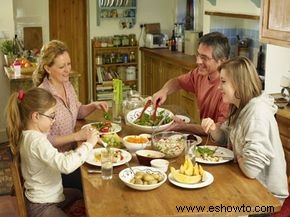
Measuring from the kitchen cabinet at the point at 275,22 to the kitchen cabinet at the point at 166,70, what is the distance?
1444 mm

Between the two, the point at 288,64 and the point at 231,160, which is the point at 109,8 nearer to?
the point at 288,64

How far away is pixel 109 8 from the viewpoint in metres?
6.07

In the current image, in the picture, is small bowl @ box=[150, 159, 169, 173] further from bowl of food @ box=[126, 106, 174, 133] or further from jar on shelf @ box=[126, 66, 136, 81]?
jar on shelf @ box=[126, 66, 136, 81]

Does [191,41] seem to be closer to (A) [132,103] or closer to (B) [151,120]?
(A) [132,103]

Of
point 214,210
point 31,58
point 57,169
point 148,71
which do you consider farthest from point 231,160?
point 148,71

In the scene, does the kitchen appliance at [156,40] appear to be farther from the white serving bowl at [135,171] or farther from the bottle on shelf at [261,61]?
the white serving bowl at [135,171]

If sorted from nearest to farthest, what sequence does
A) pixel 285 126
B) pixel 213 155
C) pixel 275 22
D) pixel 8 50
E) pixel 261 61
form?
pixel 213 155
pixel 285 126
pixel 275 22
pixel 261 61
pixel 8 50

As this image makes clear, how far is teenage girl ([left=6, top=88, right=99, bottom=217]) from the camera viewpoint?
2.00 meters

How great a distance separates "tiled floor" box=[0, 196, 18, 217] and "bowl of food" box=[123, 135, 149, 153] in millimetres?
1497

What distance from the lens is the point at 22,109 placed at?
2086 millimetres

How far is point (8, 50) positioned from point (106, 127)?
2.74m

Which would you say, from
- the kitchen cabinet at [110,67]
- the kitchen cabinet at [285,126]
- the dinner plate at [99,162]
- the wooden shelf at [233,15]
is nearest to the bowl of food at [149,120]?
the dinner plate at [99,162]

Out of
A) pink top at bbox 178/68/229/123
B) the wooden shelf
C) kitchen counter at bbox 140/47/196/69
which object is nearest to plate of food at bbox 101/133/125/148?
pink top at bbox 178/68/229/123

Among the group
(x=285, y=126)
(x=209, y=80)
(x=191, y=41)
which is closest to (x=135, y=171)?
(x=209, y=80)
